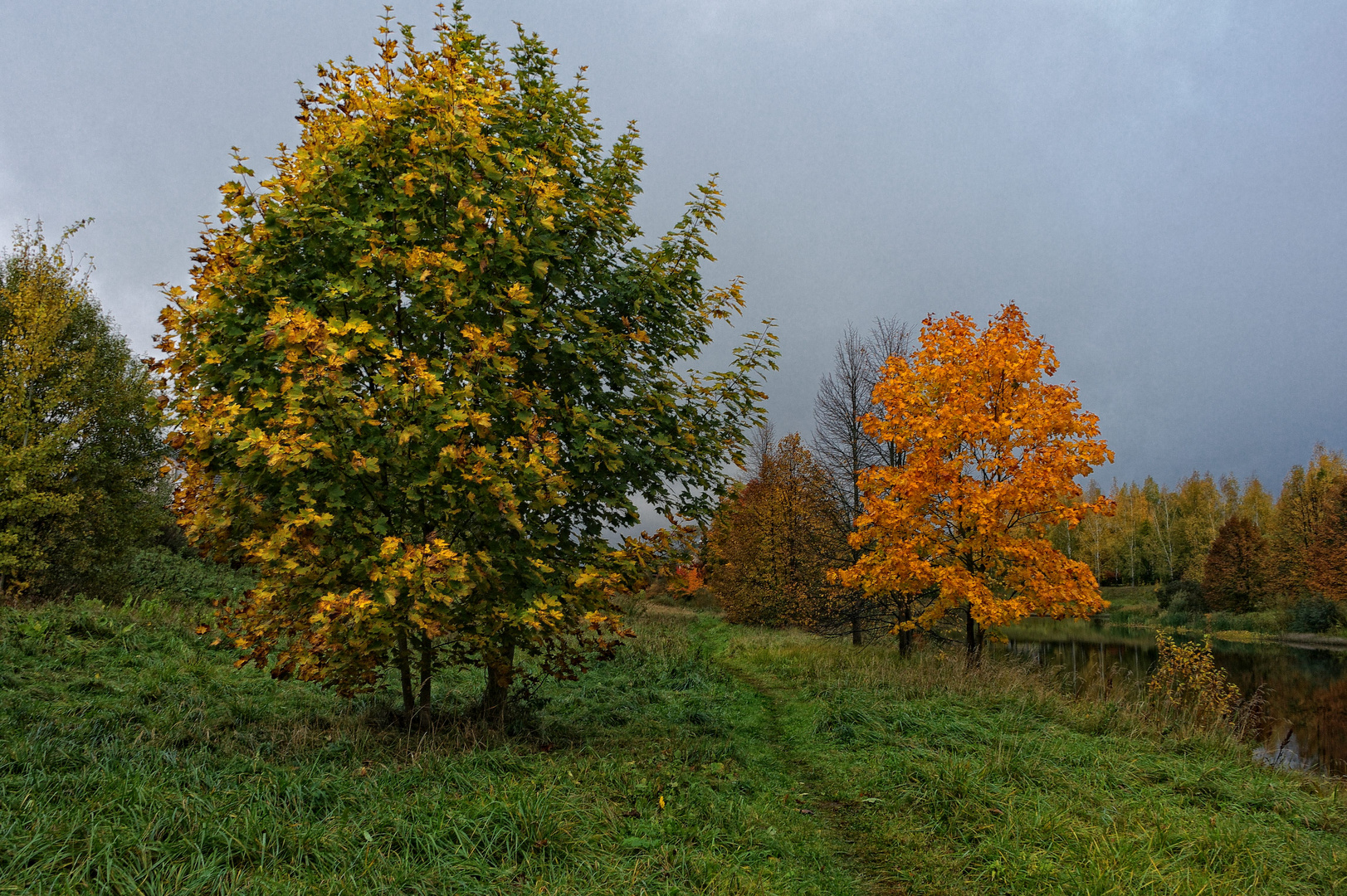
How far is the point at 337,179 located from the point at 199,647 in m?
8.51

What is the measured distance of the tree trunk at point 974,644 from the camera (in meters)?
12.6

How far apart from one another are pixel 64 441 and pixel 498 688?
1673cm

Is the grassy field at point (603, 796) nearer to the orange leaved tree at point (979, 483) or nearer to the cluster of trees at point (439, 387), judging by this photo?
the cluster of trees at point (439, 387)

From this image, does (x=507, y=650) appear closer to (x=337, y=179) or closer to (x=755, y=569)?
(x=337, y=179)

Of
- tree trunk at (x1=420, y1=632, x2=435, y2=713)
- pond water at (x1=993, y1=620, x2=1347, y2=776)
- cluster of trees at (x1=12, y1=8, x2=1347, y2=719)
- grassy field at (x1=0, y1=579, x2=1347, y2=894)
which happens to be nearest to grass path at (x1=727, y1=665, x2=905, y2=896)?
grassy field at (x1=0, y1=579, x2=1347, y2=894)

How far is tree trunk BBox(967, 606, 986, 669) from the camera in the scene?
41.5ft

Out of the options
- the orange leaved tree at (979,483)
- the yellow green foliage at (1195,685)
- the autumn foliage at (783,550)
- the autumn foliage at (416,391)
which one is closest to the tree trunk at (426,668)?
the autumn foliage at (416,391)

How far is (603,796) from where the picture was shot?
5457mm

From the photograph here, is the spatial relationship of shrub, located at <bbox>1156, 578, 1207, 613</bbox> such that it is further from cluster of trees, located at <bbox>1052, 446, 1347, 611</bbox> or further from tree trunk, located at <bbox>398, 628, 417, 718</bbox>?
tree trunk, located at <bbox>398, 628, 417, 718</bbox>

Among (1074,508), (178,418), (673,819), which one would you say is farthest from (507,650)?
(1074,508)

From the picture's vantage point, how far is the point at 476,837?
14.7 ft

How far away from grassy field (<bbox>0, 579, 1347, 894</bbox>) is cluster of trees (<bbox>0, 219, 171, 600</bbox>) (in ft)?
29.3

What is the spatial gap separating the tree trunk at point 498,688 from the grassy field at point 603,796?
11.7 inches

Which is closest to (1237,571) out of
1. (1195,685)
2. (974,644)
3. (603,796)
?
(974,644)
